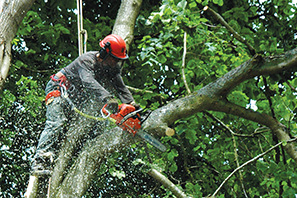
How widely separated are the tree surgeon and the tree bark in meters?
0.93

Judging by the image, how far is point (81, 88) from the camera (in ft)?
14.4

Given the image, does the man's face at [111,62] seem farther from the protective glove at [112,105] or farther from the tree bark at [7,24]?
the tree bark at [7,24]

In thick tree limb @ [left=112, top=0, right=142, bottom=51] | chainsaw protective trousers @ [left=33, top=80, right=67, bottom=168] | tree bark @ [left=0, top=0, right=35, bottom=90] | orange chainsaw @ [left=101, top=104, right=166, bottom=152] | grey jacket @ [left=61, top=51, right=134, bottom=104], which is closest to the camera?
tree bark @ [left=0, top=0, right=35, bottom=90]

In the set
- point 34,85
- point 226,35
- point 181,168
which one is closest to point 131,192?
point 181,168

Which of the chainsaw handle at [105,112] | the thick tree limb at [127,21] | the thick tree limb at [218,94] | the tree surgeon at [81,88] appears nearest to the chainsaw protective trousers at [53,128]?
the tree surgeon at [81,88]

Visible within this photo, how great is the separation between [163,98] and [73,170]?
8.78 ft

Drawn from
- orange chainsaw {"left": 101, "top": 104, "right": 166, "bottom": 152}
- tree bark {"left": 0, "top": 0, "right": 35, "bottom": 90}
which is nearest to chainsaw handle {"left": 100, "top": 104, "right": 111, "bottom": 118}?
orange chainsaw {"left": 101, "top": 104, "right": 166, "bottom": 152}

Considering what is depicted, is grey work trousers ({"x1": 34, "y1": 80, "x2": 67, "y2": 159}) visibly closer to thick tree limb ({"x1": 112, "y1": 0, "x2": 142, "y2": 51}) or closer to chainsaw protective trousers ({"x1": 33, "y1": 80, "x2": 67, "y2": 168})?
chainsaw protective trousers ({"x1": 33, "y1": 80, "x2": 67, "y2": 168})

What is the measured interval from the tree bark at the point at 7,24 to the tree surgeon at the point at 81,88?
93 cm

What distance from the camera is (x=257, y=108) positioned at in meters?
6.56

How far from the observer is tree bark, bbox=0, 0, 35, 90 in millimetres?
3033

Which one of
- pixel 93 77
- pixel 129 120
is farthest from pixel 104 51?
pixel 129 120

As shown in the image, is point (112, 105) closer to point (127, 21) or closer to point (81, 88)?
point (81, 88)

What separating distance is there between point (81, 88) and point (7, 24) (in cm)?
140
